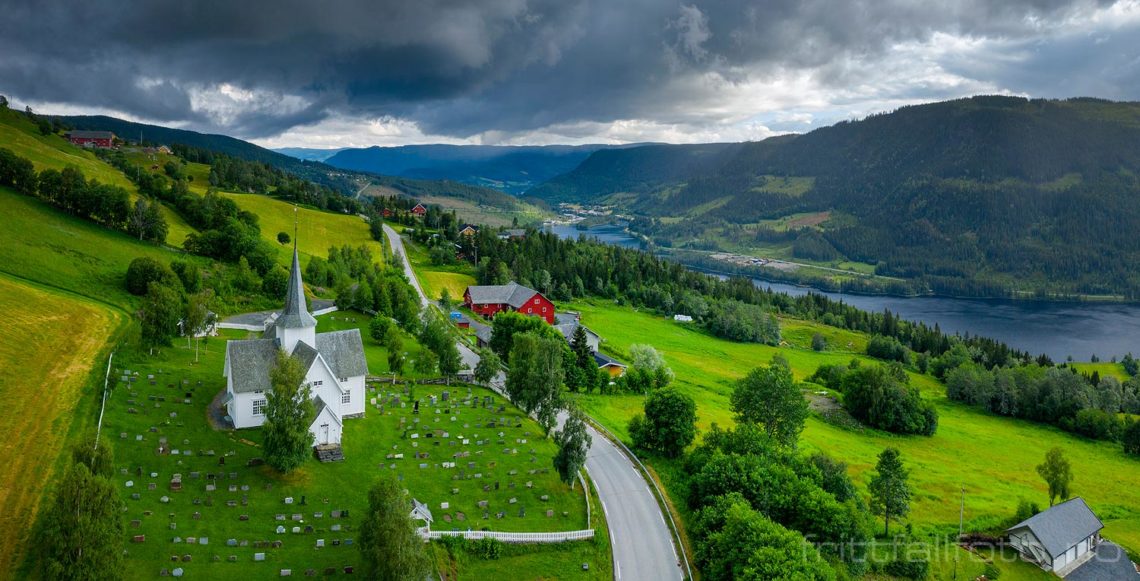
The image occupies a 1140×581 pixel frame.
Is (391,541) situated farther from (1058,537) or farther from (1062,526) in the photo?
(1062,526)

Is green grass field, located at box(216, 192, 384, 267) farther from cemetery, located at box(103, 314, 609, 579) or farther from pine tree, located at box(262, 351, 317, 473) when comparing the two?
pine tree, located at box(262, 351, 317, 473)

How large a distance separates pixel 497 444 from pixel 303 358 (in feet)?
54.5

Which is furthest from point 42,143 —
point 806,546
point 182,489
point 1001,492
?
point 1001,492

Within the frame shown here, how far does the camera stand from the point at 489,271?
13550 cm

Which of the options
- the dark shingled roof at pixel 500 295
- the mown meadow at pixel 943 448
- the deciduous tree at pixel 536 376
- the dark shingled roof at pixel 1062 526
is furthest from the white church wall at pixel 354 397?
the dark shingled roof at pixel 500 295

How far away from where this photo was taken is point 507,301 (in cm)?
11562

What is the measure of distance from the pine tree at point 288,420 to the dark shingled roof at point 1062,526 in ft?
183

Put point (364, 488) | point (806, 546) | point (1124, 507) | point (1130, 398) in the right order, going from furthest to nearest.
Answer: point (1130, 398) → point (1124, 507) → point (364, 488) → point (806, 546)

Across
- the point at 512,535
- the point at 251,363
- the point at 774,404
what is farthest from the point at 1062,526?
the point at 251,363

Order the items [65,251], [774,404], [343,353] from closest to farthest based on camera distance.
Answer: [343,353] < [774,404] < [65,251]

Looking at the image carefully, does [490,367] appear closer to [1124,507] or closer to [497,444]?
[497,444]

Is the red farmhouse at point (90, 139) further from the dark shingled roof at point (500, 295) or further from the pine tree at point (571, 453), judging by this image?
the pine tree at point (571, 453)

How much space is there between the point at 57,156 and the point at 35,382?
321 feet

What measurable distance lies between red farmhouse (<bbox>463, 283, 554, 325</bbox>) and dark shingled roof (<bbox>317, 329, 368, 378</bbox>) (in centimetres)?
5494
